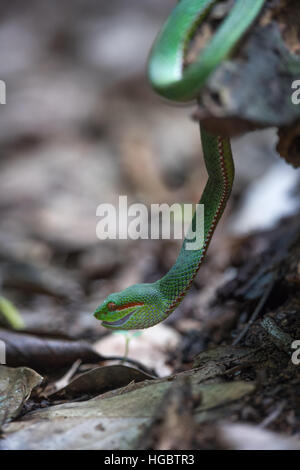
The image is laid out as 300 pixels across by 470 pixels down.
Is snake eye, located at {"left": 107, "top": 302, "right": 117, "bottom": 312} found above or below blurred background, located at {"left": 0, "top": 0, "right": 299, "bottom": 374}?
below

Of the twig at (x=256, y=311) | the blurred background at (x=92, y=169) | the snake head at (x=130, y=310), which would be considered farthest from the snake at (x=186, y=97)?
the blurred background at (x=92, y=169)

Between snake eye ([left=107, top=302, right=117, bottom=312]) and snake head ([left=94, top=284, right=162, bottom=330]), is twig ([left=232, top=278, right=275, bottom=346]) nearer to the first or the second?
snake head ([left=94, top=284, right=162, bottom=330])

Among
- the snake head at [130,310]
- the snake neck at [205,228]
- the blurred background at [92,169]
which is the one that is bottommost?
the snake head at [130,310]

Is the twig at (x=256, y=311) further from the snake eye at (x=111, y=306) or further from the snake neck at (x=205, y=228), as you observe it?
the snake eye at (x=111, y=306)

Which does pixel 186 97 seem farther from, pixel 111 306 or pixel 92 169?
pixel 92 169

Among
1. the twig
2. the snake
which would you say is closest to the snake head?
the snake

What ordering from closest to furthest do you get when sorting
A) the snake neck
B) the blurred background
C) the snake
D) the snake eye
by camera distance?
1. the snake
2. the snake neck
3. the snake eye
4. the blurred background

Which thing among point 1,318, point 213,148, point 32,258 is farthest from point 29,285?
point 213,148
